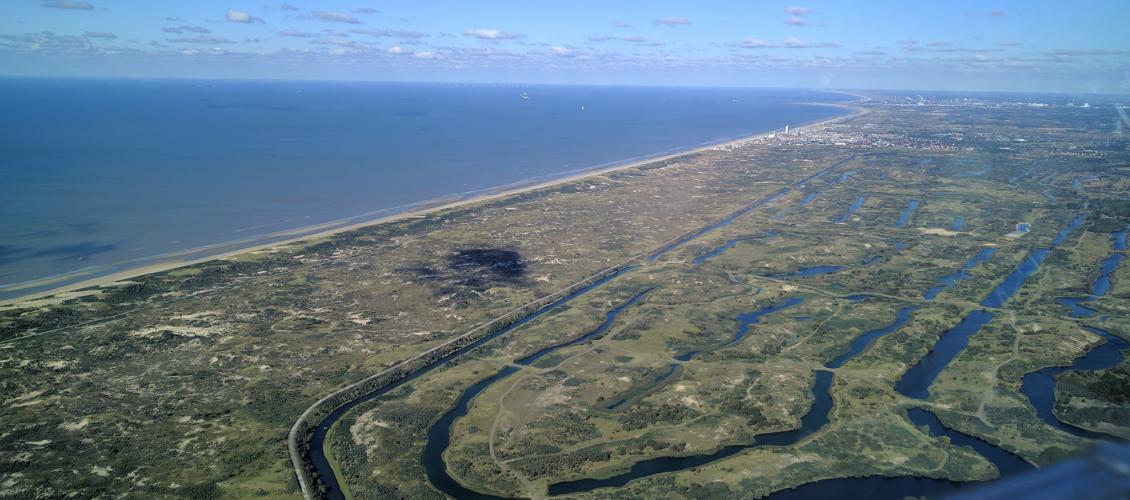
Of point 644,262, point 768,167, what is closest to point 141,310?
point 644,262

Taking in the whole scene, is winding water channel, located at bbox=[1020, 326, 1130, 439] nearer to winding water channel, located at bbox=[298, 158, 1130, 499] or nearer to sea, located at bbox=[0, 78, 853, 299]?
winding water channel, located at bbox=[298, 158, 1130, 499]

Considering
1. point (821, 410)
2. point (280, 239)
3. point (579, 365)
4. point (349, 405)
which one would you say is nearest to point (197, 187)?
point (280, 239)

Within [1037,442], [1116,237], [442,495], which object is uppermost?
[1116,237]

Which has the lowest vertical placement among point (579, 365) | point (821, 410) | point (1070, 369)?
point (579, 365)

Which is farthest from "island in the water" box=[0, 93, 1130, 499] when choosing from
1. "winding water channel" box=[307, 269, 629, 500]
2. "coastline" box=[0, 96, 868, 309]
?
"coastline" box=[0, 96, 868, 309]

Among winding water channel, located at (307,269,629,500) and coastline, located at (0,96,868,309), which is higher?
coastline, located at (0,96,868,309)

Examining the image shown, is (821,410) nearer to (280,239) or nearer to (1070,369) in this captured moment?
(1070,369)

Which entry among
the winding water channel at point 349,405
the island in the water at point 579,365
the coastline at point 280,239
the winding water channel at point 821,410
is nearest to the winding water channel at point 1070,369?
the winding water channel at point 821,410

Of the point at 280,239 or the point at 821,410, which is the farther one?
the point at 280,239

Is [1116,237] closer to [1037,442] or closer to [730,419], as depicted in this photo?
[1037,442]
